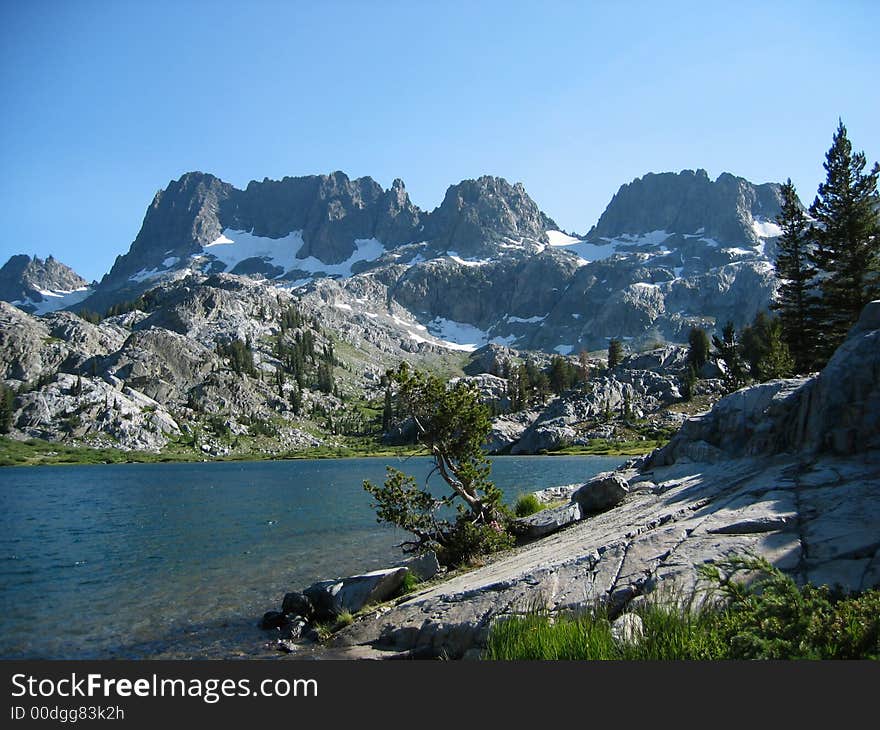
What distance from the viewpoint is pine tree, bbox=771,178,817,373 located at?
5744 centimetres

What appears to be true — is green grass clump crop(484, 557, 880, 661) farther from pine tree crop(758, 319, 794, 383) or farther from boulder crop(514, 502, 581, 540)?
pine tree crop(758, 319, 794, 383)

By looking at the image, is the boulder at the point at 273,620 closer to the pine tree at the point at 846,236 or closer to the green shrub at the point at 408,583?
the green shrub at the point at 408,583

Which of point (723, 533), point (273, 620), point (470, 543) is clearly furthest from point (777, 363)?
point (273, 620)

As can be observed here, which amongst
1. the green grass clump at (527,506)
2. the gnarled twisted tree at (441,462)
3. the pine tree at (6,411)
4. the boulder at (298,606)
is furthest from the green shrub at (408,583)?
the pine tree at (6,411)

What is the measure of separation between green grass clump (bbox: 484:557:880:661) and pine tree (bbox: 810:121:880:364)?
165ft

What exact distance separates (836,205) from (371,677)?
2369 inches

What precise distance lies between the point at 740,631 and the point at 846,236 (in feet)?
179

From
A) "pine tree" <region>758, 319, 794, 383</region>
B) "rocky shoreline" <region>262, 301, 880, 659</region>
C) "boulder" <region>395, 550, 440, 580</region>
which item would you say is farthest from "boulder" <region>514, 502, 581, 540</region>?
"pine tree" <region>758, 319, 794, 383</region>

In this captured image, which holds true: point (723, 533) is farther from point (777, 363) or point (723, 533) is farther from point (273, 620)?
point (777, 363)

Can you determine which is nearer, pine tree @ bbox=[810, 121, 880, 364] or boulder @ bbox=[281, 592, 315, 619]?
boulder @ bbox=[281, 592, 315, 619]

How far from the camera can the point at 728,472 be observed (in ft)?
80.1

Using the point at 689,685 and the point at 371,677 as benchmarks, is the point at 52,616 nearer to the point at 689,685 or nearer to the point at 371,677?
the point at 371,677

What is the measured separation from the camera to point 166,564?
36.9 m

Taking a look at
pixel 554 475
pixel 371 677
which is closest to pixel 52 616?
pixel 371 677
